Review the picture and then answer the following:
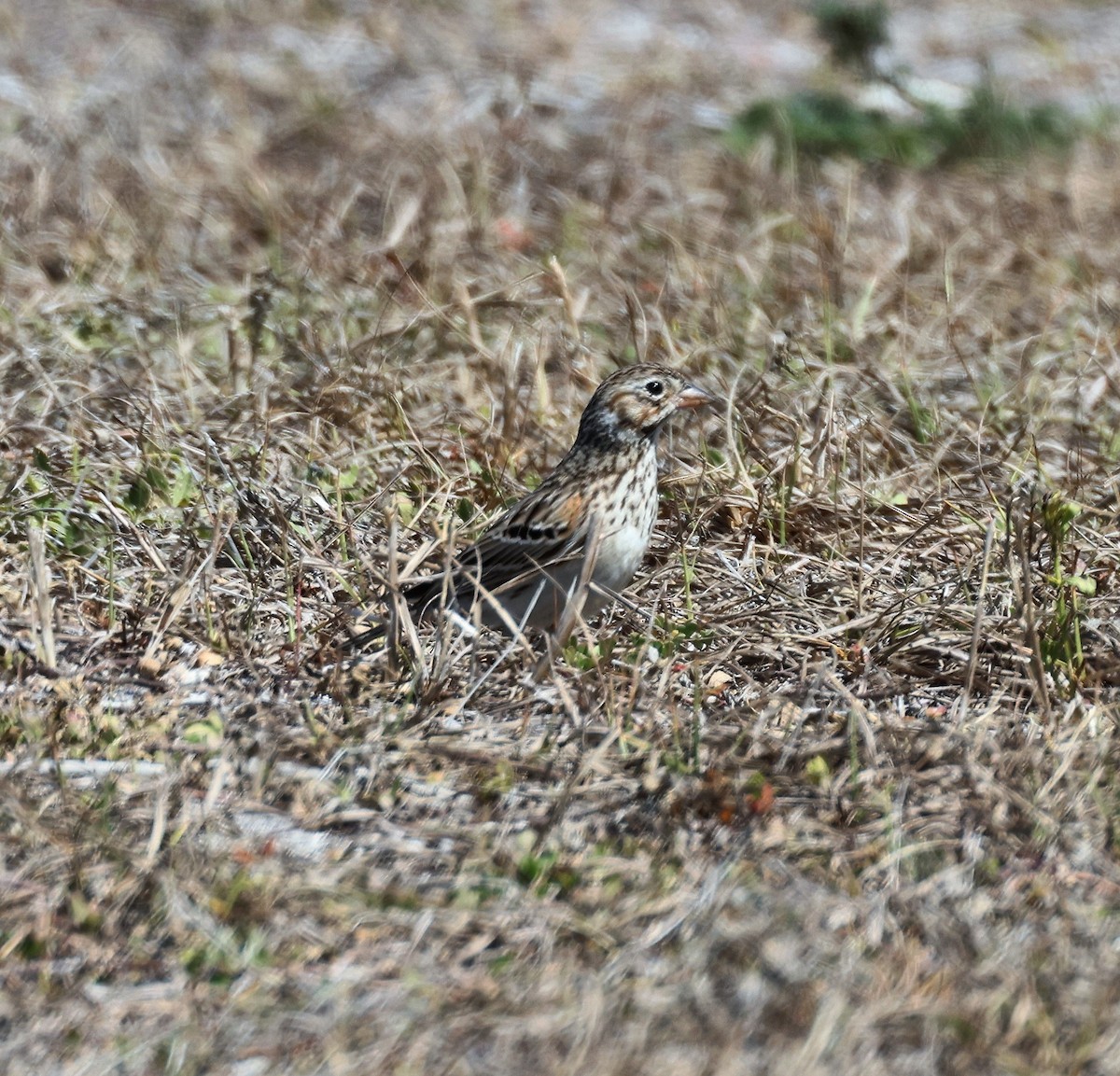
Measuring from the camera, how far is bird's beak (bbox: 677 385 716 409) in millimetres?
5125

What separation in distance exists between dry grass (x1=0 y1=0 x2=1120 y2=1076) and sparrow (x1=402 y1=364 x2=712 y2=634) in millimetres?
184

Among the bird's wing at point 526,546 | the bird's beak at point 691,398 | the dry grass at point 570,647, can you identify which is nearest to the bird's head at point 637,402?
the bird's beak at point 691,398

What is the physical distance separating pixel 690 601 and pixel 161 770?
1679 mm

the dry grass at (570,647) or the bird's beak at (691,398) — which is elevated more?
the bird's beak at (691,398)

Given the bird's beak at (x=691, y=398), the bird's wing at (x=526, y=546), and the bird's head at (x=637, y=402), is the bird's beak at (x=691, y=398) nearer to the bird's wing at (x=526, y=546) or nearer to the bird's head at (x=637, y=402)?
the bird's head at (x=637, y=402)

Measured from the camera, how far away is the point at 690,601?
4.93m

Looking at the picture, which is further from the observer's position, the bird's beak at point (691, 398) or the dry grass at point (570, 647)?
the bird's beak at point (691, 398)

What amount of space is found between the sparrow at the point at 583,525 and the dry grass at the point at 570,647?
0.18 meters

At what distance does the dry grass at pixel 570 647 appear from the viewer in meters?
3.16

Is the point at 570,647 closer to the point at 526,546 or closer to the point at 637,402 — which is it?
the point at 526,546

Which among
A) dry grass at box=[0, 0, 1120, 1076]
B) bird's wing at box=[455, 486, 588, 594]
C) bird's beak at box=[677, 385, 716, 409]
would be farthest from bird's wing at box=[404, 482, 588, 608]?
bird's beak at box=[677, 385, 716, 409]

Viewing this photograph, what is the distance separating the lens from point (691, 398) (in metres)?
5.14

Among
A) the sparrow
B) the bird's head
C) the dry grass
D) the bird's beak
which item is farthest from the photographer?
the bird's beak

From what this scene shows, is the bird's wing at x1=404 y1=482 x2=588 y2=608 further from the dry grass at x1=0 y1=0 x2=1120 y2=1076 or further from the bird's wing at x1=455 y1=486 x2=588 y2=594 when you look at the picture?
the dry grass at x1=0 y1=0 x2=1120 y2=1076
